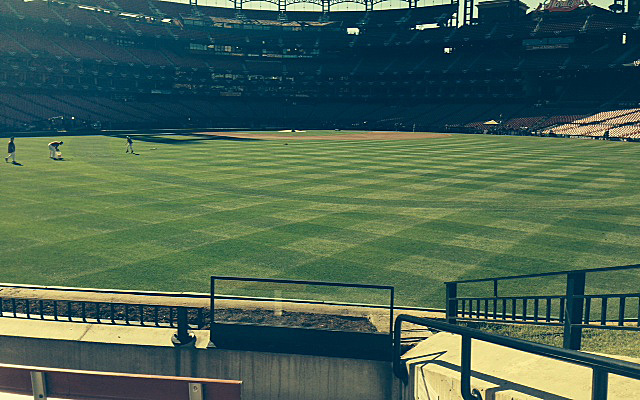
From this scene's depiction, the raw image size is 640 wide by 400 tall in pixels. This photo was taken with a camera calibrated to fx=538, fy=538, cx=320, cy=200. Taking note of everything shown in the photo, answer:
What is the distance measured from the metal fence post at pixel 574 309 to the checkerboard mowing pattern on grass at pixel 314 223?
10.2ft

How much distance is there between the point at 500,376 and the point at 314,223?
12199mm

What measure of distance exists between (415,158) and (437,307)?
3025 cm

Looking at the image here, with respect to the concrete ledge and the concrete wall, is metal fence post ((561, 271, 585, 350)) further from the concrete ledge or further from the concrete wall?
the concrete wall

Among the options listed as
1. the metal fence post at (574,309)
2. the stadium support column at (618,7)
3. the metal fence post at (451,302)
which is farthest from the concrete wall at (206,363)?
the stadium support column at (618,7)

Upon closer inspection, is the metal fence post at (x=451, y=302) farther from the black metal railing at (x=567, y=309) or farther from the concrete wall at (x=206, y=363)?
the concrete wall at (x=206, y=363)

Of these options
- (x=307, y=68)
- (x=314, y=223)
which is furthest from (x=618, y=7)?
(x=314, y=223)

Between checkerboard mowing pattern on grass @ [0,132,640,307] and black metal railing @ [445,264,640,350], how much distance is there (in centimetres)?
117

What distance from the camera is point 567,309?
668 cm

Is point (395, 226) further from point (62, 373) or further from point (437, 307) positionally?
point (62, 373)

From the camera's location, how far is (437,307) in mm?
10883

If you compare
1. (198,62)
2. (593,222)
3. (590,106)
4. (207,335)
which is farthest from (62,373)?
(198,62)

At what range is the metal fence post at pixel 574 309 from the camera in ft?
21.5

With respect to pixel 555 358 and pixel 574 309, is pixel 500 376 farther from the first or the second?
pixel 555 358

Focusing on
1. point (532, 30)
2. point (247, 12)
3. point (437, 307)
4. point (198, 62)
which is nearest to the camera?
point (437, 307)
